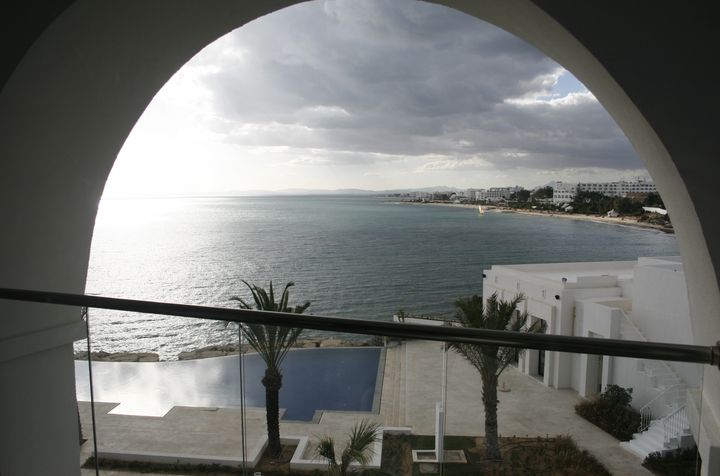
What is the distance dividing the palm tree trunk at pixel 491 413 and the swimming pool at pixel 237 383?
30cm

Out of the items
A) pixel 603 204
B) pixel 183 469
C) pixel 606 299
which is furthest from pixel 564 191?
pixel 183 469

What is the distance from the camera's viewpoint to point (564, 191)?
8281 centimetres

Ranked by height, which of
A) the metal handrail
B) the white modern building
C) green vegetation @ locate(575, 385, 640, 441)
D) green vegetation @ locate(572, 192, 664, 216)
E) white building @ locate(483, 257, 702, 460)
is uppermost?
the white modern building

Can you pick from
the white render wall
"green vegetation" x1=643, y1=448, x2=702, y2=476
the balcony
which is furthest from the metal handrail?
the white render wall

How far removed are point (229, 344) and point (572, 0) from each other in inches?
55.2

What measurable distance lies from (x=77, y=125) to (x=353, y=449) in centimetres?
165

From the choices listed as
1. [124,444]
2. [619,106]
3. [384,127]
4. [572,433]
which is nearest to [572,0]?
[619,106]

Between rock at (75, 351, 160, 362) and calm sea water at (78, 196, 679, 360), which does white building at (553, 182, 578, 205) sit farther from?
rock at (75, 351, 160, 362)

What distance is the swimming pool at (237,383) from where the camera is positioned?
1.45m

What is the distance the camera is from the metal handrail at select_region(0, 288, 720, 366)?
3.68 ft

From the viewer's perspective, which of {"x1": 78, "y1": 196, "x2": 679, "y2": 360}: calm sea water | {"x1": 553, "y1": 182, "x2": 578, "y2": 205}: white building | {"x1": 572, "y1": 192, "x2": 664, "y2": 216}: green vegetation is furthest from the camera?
{"x1": 553, "y1": 182, "x2": 578, "y2": 205}: white building

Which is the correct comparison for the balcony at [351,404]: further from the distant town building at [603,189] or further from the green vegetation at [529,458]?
the distant town building at [603,189]

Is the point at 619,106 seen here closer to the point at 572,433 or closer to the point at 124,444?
the point at 572,433

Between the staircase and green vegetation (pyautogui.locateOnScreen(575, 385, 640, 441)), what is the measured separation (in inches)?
1.1
